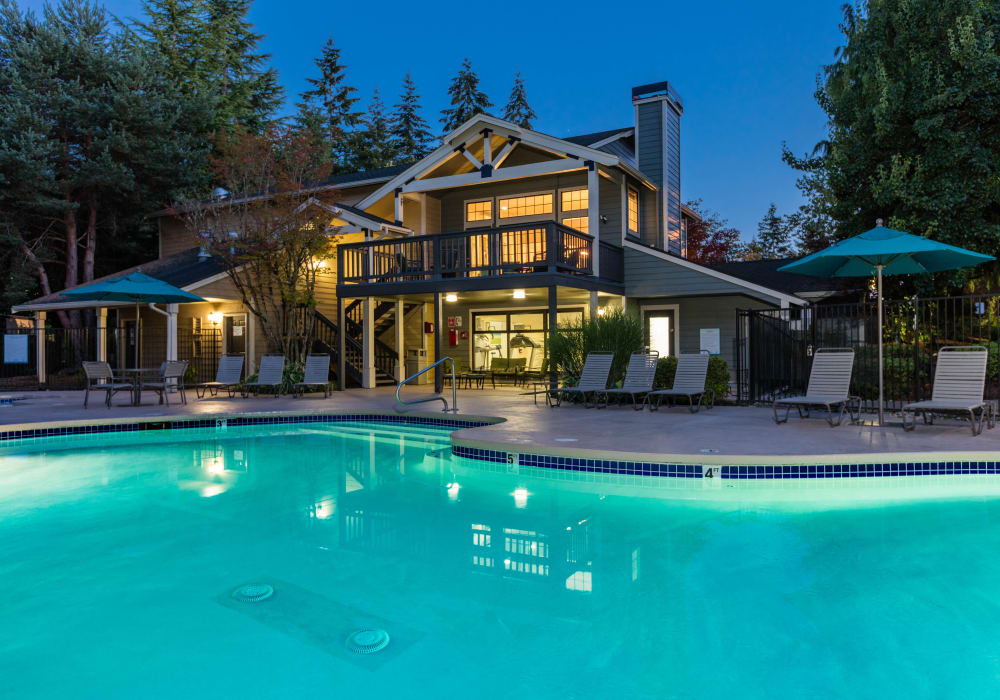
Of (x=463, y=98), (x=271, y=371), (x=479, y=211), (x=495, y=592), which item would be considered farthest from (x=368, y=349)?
(x=463, y=98)

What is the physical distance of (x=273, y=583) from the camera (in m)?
3.91

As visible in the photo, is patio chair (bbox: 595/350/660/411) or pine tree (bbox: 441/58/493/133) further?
pine tree (bbox: 441/58/493/133)

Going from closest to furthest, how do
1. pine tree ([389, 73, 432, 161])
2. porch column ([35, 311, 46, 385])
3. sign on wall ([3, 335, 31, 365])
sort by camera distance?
porch column ([35, 311, 46, 385])
sign on wall ([3, 335, 31, 365])
pine tree ([389, 73, 432, 161])

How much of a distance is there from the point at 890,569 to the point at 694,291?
35.1ft

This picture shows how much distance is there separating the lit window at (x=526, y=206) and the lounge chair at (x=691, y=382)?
6943mm

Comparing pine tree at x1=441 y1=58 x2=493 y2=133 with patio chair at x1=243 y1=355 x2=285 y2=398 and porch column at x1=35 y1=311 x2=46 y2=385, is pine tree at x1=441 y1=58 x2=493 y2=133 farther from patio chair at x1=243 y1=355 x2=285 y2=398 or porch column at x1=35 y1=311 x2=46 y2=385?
patio chair at x1=243 y1=355 x2=285 y2=398

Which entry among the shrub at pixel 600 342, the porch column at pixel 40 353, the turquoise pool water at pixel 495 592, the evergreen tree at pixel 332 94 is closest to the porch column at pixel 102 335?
the porch column at pixel 40 353

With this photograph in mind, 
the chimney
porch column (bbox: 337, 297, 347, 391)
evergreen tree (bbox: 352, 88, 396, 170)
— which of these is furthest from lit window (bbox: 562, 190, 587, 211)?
evergreen tree (bbox: 352, 88, 396, 170)

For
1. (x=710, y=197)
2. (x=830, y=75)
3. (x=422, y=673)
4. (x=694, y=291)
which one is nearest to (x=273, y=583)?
(x=422, y=673)

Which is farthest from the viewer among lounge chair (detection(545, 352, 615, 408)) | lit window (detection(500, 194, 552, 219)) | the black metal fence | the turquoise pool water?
lit window (detection(500, 194, 552, 219))

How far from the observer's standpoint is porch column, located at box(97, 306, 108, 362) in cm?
1852

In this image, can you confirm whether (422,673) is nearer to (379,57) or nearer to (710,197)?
(710,197)

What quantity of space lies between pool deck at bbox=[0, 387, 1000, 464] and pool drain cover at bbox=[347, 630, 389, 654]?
11.5 ft

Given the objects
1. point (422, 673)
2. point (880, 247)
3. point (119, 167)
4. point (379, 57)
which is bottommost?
point (422, 673)
